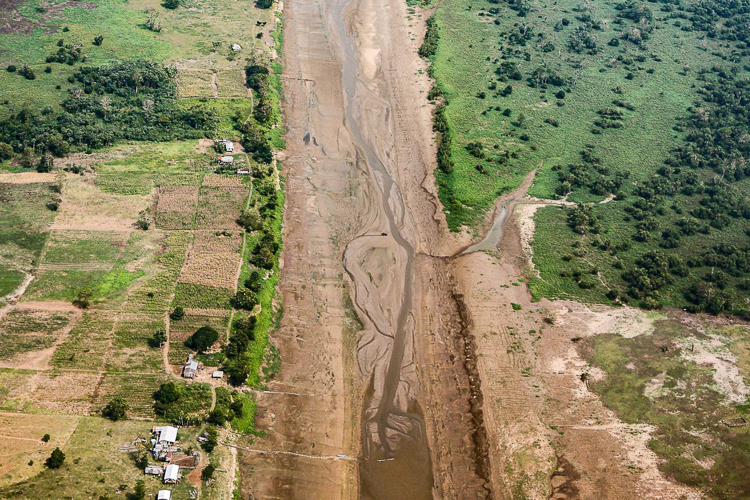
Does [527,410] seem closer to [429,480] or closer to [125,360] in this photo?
[429,480]

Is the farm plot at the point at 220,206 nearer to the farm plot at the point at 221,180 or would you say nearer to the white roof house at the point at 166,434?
the farm plot at the point at 221,180

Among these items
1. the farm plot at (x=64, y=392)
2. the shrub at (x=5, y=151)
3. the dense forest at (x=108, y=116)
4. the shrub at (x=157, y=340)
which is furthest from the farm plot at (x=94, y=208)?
the farm plot at (x=64, y=392)

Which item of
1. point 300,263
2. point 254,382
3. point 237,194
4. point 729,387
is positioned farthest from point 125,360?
point 729,387

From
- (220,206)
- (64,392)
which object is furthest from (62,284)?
(220,206)

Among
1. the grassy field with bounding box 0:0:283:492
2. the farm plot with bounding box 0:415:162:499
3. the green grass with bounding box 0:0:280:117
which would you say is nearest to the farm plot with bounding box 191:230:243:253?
the grassy field with bounding box 0:0:283:492

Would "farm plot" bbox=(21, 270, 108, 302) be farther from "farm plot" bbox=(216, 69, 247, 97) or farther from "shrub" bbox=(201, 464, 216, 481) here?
"farm plot" bbox=(216, 69, 247, 97)
